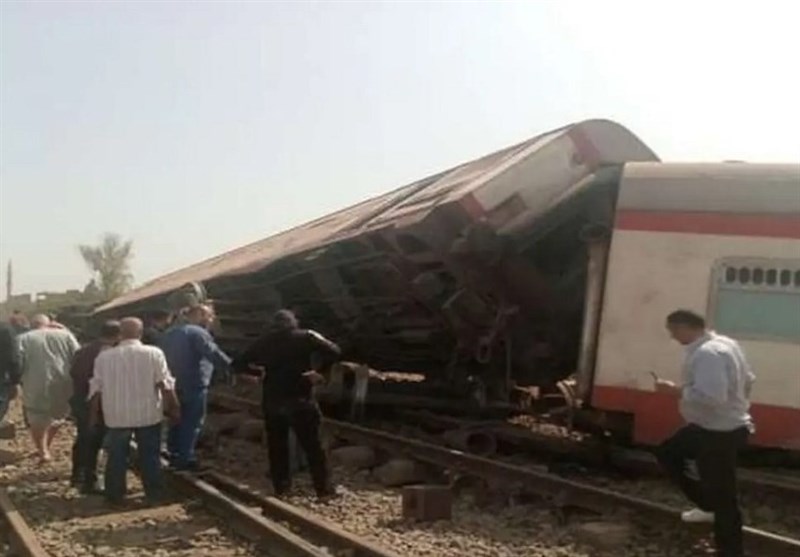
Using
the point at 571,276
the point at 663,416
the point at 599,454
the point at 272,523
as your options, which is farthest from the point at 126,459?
the point at 571,276

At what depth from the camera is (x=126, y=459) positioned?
9.16 meters

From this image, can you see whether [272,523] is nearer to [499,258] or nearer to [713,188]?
[499,258]

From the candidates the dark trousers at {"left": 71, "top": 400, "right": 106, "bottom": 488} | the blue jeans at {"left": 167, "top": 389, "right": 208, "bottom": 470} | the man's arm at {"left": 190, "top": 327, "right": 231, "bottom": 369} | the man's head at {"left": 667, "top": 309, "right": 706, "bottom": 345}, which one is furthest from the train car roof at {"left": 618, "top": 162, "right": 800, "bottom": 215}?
the dark trousers at {"left": 71, "top": 400, "right": 106, "bottom": 488}

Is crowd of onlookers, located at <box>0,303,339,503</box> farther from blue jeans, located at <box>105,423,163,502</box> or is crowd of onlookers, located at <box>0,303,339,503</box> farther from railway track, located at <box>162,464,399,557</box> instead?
railway track, located at <box>162,464,399,557</box>

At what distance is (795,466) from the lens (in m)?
9.44

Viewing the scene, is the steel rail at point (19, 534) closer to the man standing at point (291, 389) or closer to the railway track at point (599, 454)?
the man standing at point (291, 389)

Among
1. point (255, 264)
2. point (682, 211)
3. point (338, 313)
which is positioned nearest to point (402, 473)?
point (682, 211)

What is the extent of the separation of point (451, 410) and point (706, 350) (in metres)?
6.25

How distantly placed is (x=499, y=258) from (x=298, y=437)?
8.89 feet

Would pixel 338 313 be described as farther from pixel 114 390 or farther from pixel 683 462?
pixel 683 462

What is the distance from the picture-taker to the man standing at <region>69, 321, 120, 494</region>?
9635mm

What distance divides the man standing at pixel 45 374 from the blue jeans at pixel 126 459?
2.32 meters

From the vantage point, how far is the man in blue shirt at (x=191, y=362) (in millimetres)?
9578

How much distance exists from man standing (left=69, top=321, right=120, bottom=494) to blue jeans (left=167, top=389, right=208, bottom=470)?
2.00 feet
